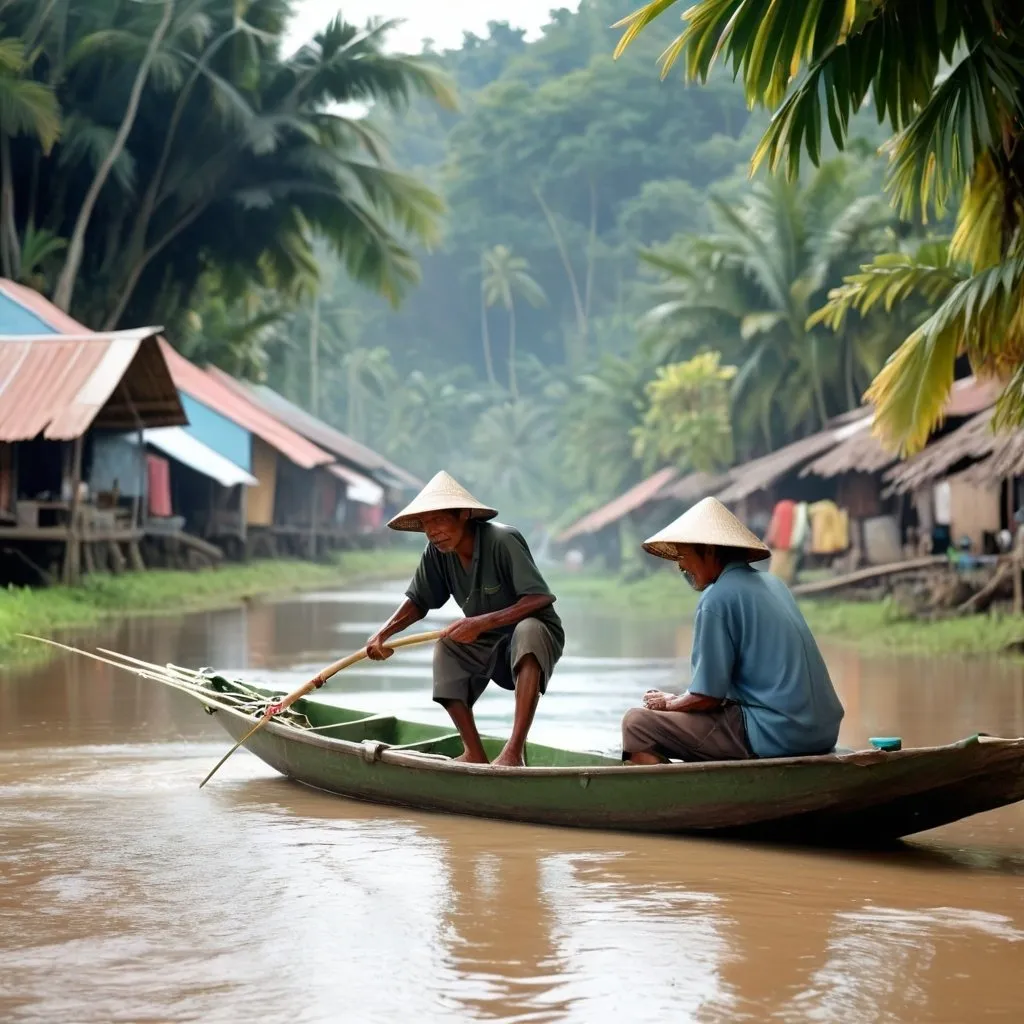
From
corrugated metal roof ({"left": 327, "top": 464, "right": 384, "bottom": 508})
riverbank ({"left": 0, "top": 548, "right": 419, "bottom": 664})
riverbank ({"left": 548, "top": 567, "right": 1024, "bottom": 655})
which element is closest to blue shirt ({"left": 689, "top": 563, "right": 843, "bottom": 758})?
riverbank ({"left": 0, "top": 548, "right": 419, "bottom": 664})

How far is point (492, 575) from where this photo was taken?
7098 mm

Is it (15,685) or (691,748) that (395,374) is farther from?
(691,748)

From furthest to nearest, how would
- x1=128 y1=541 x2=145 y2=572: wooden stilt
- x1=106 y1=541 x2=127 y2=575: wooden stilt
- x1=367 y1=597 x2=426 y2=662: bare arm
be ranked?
x1=128 y1=541 x2=145 y2=572: wooden stilt → x1=106 y1=541 x2=127 y2=575: wooden stilt → x1=367 y1=597 x2=426 y2=662: bare arm

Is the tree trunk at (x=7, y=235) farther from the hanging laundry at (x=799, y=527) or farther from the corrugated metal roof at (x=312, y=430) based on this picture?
the corrugated metal roof at (x=312, y=430)

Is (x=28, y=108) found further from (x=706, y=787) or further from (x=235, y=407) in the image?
(x=706, y=787)

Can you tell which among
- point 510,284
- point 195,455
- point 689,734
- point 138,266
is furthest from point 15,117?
point 510,284

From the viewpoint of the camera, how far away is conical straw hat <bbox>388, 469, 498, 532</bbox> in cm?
689

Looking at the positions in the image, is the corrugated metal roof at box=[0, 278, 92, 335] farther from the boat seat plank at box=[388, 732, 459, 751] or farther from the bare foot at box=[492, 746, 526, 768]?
the bare foot at box=[492, 746, 526, 768]

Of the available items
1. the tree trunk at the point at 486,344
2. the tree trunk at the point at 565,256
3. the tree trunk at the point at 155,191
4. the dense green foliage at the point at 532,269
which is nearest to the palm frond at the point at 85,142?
the tree trunk at the point at 155,191

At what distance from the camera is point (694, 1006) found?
4.24 meters

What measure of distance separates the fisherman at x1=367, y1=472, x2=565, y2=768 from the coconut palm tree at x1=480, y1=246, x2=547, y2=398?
60.5 metres

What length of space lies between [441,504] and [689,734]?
4.84 ft

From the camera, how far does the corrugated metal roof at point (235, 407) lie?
27.3 m

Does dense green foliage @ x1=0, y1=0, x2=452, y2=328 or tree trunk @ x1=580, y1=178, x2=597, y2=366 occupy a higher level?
tree trunk @ x1=580, y1=178, x2=597, y2=366
